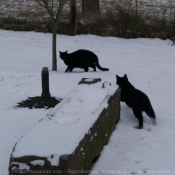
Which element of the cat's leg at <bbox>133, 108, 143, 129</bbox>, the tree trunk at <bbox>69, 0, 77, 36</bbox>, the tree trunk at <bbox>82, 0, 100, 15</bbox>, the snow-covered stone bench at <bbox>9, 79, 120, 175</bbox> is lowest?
the cat's leg at <bbox>133, 108, 143, 129</bbox>

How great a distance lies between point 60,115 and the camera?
473 cm

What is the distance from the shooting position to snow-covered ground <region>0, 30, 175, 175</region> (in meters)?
4.96

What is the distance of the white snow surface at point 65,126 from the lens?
365 cm

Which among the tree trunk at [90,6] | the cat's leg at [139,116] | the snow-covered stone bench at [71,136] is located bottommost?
the cat's leg at [139,116]

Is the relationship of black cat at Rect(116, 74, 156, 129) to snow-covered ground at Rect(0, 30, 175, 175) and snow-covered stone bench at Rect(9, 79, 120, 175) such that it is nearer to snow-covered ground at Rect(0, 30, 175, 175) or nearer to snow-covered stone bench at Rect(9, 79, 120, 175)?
snow-covered ground at Rect(0, 30, 175, 175)

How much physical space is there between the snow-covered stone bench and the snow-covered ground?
392 mm

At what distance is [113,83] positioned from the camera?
29.4ft

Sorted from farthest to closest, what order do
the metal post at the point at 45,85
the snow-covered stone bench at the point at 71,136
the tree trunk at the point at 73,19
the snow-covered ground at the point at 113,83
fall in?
the tree trunk at the point at 73,19 < the metal post at the point at 45,85 < the snow-covered ground at the point at 113,83 < the snow-covered stone bench at the point at 71,136

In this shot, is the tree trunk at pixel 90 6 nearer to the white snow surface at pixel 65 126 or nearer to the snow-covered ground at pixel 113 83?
the snow-covered ground at pixel 113 83

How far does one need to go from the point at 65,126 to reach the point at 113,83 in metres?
4.77

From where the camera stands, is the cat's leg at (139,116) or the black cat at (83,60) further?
the black cat at (83,60)

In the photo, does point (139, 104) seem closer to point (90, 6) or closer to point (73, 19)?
point (73, 19)

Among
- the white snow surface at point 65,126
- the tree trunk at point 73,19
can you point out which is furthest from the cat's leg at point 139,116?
the tree trunk at point 73,19

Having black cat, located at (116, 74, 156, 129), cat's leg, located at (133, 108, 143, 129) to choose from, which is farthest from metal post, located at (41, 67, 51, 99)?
cat's leg, located at (133, 108, 143, 129)
